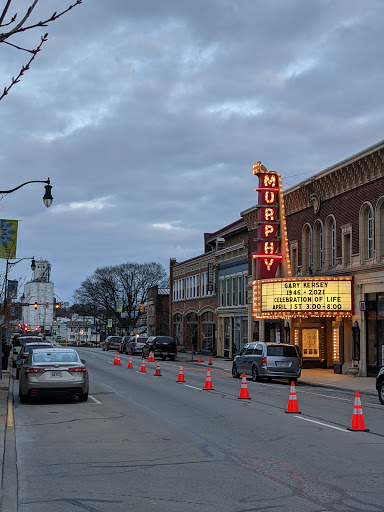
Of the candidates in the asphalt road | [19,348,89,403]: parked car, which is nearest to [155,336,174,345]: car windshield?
the asphalt road

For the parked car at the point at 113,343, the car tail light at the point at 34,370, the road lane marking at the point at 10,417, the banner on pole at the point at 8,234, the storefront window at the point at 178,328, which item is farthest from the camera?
the parked car at the point at 113,343

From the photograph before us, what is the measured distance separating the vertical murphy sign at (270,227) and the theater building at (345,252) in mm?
981

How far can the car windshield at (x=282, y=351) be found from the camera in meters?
26.6

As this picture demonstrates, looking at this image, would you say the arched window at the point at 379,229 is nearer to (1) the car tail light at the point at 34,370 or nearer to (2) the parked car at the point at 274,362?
(2) the parked car at the point at 274,362

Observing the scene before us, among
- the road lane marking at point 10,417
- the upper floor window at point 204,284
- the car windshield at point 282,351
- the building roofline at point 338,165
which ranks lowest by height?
the road lane marking at point 10,417

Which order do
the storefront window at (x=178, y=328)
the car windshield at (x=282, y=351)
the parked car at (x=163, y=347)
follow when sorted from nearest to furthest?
the car windshield at (x=282, y=351) < the parked car at (x=163, y=347) < the storefront window at (x=178, y=328)

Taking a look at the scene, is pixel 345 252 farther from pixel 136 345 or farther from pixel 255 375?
pixel 136 345

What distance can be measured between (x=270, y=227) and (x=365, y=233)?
8.05 m

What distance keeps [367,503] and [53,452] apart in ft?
16.9

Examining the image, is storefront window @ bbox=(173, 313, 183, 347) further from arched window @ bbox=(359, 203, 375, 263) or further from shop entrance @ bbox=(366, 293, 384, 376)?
arched window @ bbox=(359, 203, 375, 263)

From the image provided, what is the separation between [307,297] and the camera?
32719mm

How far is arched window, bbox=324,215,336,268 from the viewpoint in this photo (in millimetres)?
35000

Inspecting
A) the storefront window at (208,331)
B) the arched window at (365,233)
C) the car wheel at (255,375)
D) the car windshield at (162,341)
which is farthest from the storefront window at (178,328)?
the car wheel at (255,375)

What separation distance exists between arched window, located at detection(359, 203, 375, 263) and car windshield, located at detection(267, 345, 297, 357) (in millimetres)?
6687
